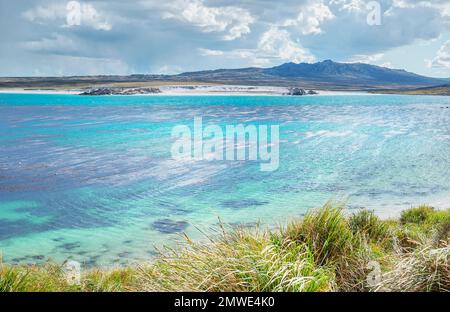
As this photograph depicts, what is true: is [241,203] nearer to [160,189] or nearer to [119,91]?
[160,189]

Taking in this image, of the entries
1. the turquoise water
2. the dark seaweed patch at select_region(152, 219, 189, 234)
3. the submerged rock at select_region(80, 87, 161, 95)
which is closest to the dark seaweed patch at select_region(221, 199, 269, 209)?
the turquoise water

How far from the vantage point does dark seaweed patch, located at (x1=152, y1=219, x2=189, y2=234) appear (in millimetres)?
14648

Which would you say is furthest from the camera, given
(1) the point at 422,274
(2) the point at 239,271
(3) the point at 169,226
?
(3) the point at 169,226

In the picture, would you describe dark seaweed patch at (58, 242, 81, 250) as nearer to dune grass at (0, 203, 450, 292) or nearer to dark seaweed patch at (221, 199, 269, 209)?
dune grass at (0, 203, 450, 292)

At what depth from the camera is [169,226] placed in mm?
15117

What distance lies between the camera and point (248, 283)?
5.40m

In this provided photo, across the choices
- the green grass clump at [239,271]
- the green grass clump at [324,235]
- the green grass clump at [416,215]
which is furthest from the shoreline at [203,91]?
the green grass clump at [239,271]

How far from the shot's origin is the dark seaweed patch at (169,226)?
14648mm

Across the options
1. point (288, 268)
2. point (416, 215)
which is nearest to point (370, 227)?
point (288, 268)

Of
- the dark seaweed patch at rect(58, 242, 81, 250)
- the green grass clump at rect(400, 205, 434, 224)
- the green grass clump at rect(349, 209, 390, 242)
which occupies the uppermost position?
the green grass clump at rect(349, 209, 390, 242)

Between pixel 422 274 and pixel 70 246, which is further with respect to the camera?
pixel 70 246

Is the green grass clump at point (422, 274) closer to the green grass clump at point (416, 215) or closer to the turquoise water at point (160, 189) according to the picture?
the turquoise water at point (160, 189)
